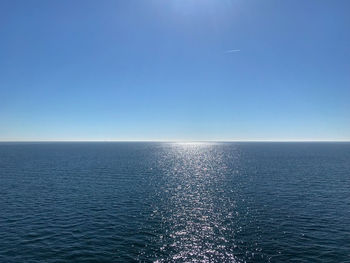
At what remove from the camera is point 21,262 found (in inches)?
1173

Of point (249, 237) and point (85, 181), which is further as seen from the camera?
point (85, 181)

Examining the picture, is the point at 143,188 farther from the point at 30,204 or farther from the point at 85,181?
the point at 30,204

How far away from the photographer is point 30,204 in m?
53.5

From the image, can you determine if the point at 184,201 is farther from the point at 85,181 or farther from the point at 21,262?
the point at 85,181

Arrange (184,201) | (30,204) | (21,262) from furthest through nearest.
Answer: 1. (184,201)
2. (30,204)
3. (21,262)

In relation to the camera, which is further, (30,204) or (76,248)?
(30,204)

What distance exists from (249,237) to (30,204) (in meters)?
49.4

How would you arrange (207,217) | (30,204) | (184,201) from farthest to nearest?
(184,201) → (30,204) → (207,217)

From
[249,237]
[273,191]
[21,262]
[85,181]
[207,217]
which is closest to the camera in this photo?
[21,262]

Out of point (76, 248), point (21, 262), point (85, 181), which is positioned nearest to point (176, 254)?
point (76, 248)

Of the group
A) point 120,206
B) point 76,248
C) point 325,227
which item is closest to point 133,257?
point 76,248

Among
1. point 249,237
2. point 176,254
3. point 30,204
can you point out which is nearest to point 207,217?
point 249,237

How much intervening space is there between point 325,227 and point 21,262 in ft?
162

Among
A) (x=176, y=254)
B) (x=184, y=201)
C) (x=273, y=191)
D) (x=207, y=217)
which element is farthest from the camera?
(x=273, y=191)
